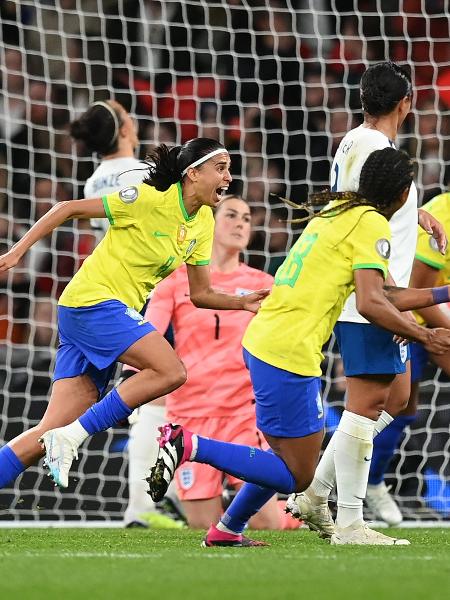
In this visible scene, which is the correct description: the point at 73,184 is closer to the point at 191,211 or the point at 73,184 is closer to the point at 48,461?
the point at 191,211

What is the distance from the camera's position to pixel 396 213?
528 cm

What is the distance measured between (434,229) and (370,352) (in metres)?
0.77

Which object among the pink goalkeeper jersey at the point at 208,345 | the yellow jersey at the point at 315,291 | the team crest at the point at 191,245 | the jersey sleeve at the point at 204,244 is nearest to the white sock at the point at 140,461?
the pink goalkeeper jersey at the point at 208,345

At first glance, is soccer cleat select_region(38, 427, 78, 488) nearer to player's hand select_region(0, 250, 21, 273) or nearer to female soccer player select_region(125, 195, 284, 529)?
player's hand select_region(0, 250, 21, 273)

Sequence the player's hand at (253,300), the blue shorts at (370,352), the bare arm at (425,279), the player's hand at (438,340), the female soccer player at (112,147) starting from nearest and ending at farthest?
the player's hand at (438,340) → the blue shorts at (370,352) → the player's hand at (253,300) → the bare arm at (425,279) → the female soccer player at (112,147)

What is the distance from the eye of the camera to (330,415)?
7.92m

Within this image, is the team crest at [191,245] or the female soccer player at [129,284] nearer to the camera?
the female soccer player at [129,284]

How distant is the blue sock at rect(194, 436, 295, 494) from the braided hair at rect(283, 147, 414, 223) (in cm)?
94

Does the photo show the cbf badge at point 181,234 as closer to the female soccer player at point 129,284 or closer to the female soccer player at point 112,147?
the female soccer player at point 129,284

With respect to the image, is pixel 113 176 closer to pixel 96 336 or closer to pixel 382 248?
pixel 96 336

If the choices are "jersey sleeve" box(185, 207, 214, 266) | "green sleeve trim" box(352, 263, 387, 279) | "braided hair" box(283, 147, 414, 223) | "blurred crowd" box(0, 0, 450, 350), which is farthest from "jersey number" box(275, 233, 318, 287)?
"blurred crowd" box(0, 0, 450, 350)

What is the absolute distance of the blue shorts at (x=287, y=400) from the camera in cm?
467

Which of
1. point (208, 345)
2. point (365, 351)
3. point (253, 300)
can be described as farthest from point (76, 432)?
point (208, 345)

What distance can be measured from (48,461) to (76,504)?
11.1 ft
